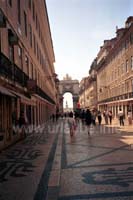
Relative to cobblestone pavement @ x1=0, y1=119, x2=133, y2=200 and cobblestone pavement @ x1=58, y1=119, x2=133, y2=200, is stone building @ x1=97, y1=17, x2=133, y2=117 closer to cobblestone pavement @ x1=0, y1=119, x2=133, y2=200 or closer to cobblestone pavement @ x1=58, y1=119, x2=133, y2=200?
cobblestone pavement @ x1=58, y1=119, x2=133, y2=200

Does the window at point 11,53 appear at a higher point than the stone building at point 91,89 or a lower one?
lower

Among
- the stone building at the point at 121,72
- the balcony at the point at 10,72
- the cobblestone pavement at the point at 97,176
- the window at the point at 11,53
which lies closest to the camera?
the cobblestone pavement at the point at 97,176

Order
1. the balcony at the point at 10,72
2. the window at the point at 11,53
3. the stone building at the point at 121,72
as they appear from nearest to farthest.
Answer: the balcony at the point at 10,72, the window at the point at 11,53, the stone building at the point at 121,72

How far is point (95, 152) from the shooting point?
1080 cm

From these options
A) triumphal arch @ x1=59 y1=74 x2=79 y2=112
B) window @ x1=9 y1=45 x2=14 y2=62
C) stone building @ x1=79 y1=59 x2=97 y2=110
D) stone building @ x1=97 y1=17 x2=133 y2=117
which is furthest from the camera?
triumphal arch @ x1=59 y1=74 x2=79 y2=112

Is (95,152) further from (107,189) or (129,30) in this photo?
(129,30)

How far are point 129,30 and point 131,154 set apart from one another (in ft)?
95.9

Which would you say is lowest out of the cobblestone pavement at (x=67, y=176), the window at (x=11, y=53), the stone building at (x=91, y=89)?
the cobblestone pavement at (x=67, y=176)

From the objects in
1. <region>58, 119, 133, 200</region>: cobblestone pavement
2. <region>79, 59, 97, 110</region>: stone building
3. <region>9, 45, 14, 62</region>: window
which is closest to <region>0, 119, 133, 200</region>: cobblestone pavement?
<region>58, 119, 133, 200</region>: cobblestone pavement

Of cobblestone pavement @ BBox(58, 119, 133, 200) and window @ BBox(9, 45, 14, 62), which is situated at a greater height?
→ window @ BBox(9, 45, 14, 62)

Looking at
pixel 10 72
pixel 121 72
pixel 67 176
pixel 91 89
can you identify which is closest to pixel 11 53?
pixel 10 72

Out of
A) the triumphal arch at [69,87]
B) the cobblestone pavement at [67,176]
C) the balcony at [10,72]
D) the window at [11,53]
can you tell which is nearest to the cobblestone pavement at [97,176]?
the cobblestone pavement at [67,176]

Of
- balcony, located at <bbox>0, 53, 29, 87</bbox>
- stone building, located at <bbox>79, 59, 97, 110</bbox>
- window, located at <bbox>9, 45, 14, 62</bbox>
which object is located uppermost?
stone building, located at <bbox>79, 59, 97, 110</bbox>

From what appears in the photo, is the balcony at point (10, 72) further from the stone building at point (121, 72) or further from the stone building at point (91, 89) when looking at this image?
the stone building at point (91, 89)
